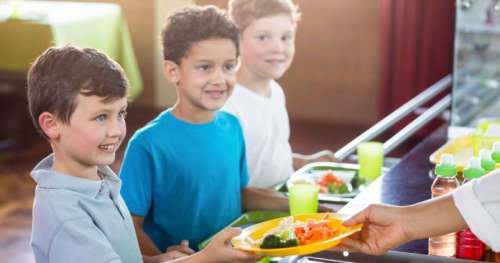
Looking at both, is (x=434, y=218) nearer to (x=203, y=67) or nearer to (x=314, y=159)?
(x=203, y=67)

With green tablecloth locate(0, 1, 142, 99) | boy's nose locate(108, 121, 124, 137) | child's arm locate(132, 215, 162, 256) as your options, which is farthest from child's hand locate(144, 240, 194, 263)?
green tablecloth locate(0, 1, 142, 99)

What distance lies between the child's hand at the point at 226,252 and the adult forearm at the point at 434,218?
1.05 ft

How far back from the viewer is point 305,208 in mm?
2496

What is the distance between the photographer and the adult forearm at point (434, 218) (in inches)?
70.4

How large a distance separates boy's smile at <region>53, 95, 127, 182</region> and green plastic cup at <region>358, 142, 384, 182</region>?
110cm

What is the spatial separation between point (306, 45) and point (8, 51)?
206cm

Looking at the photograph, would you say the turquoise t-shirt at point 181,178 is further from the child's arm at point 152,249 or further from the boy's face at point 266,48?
the boy's face at point 266,48

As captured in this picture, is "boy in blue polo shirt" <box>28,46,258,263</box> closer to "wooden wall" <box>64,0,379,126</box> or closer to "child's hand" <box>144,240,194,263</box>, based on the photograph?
"child's hand" <box>144,240,194,263</box>

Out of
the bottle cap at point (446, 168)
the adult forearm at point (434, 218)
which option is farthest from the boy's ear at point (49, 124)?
the bottle cap at point (446, 168)

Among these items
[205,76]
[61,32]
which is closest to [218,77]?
[205,76]

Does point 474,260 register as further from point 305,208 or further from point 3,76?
point 3,76

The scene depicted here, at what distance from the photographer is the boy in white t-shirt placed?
9.83ft

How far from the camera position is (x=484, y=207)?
1.73 metres

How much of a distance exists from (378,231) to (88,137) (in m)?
0.62
